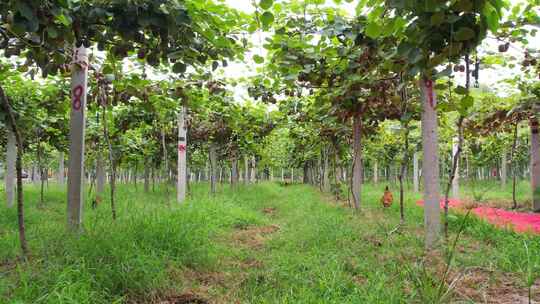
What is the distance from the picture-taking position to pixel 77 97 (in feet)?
14.2

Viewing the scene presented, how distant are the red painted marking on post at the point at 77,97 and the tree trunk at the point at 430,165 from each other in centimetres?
390

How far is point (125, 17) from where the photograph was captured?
257 cm

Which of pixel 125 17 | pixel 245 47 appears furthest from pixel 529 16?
pixel 125 17

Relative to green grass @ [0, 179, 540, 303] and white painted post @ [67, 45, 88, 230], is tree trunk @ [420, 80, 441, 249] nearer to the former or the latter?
green grass @ [0, 179, 540, 303]

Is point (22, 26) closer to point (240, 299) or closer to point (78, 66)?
point (78, 66)

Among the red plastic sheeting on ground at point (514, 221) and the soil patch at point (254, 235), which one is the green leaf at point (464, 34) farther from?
the red plastic sheeting on ground at point (514, 221)

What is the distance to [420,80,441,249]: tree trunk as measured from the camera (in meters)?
4.26

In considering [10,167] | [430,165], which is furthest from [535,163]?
[10,167]

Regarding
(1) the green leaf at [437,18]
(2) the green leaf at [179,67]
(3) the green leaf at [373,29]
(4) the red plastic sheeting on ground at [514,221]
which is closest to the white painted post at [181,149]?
(2) the green leaf at [179,67]

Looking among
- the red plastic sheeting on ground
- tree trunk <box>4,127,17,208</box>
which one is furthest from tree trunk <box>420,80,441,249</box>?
tree trunk <box>4,127,17,208</box>

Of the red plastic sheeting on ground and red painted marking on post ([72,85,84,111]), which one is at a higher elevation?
red painted marking on post ([72,85,84,111])

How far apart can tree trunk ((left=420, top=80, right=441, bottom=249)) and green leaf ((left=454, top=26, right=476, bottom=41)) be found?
2.55 meters

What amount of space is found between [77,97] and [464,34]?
407cm

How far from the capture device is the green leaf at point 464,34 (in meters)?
1.73
